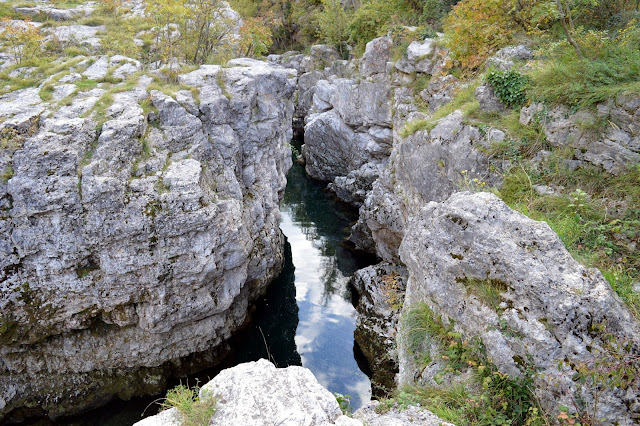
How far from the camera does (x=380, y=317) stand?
14969mm

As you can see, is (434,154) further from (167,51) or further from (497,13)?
(167,51)

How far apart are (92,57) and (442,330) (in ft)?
53.3

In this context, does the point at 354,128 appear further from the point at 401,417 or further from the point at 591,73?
the point at 401,417

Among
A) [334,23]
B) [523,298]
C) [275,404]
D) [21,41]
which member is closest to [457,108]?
[523,298]

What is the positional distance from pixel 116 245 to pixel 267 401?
784 centimetres

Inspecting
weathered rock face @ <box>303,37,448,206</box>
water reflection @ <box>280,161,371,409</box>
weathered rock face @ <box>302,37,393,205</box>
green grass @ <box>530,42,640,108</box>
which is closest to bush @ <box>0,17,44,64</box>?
water reflection @ <box>280,161,371,409</box>

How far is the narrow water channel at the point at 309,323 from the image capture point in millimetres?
13336

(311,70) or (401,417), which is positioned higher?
(311,70)

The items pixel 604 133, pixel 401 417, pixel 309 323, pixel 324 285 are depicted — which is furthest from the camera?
pixel 324 285

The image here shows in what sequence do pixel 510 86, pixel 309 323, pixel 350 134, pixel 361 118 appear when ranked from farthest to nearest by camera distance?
pixel 350 134 → pixel 361 118 → pixel 309 323 → pixel 510 86

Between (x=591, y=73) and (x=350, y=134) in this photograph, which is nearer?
(x=591, y=73)

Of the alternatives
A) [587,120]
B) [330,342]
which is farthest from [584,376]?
[330,342]

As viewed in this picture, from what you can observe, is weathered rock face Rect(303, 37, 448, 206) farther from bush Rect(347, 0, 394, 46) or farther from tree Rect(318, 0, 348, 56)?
tree Rect(318, 0, 348, 56)

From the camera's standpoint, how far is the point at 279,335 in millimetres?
16281
